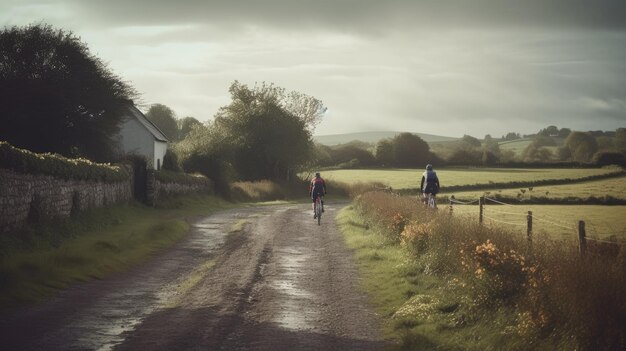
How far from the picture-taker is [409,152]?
108125mm

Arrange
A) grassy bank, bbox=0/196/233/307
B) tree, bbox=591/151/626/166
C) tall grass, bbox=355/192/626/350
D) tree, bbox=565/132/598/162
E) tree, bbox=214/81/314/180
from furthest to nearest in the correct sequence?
tree, bbox=565/132/598/162, tree, bbox=591/151/626/166, tree, bbox=214/81/314/180, grassy bank, bbox=0/196/233/307, tall grass, bbox=355/192/626/350

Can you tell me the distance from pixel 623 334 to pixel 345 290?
6.79 metres

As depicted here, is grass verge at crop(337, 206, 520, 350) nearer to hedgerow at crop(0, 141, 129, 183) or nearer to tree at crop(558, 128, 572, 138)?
hedgerow at crop(0, 141, 129, 183)

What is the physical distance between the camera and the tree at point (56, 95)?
31.9m

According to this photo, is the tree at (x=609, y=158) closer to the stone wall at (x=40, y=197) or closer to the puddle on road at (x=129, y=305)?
the stone wall at (x=40, y=197)

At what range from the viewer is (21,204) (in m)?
15.8

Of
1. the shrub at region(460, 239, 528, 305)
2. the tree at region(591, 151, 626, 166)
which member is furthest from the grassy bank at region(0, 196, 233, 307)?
the tree at region(591, 151, 626, 166)

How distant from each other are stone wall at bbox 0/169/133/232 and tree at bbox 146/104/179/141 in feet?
277

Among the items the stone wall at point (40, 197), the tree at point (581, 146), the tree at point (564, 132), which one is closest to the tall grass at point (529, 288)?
the stone wall at point (40, 197)

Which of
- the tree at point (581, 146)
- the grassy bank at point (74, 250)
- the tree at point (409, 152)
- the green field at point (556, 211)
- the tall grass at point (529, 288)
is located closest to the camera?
the tall grass at point (529, 288)

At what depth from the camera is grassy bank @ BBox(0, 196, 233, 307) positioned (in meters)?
11.3

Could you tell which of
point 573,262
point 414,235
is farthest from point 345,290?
point 573,262

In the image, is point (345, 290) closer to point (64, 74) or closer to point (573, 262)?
point (573, 262)

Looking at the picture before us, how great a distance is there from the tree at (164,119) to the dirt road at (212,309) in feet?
304
